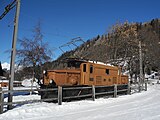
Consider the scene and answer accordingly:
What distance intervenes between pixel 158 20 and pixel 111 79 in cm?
13393

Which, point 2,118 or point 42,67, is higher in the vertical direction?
point 42,67

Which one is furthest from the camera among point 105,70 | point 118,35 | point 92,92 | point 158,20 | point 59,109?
point 158,20

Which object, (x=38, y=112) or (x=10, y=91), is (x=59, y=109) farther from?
(x=10, y=91)

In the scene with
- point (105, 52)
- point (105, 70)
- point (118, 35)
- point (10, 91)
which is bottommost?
point (10, 91)

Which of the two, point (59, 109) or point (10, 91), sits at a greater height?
point (10, 91)

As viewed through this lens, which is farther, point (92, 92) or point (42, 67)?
point (42, 67)

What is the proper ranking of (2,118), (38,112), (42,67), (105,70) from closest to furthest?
(2,118) < (38,112) < (105,70) < (42,67)

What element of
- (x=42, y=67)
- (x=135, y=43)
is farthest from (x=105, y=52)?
(x=42, y=67)

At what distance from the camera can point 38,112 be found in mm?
10250

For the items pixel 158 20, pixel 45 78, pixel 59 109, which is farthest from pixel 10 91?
pixel 158 20

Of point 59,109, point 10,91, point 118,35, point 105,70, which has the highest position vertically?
point 118,35

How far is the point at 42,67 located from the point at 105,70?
905 centimetres

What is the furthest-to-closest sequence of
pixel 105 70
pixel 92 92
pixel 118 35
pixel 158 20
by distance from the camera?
pixel 158 20, pixel 118 35, pixel 105 70, pixel 92 92

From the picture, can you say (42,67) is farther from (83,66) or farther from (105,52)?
(105,52)
